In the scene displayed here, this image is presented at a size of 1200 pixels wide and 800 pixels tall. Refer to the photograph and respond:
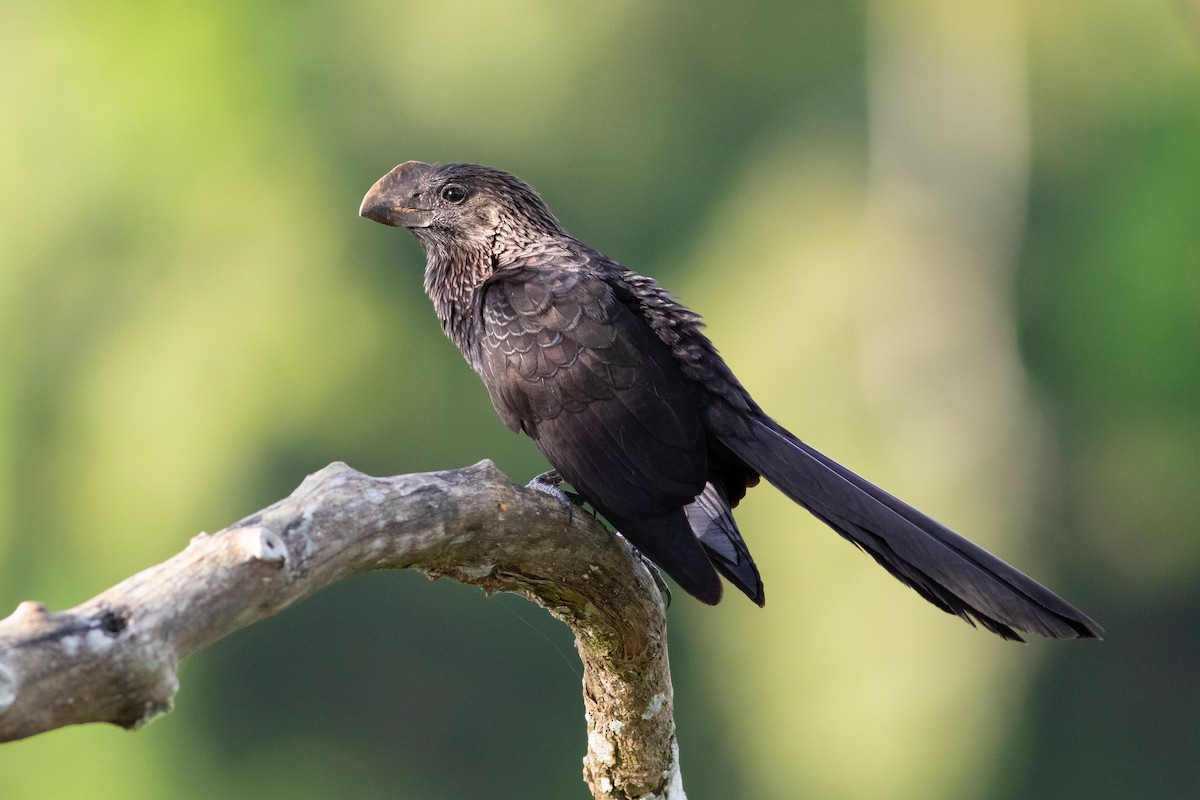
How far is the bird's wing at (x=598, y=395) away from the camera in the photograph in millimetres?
2746

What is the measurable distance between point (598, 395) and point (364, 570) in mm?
918

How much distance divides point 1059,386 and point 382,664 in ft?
18.3

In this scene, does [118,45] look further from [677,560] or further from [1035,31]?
[677,560]

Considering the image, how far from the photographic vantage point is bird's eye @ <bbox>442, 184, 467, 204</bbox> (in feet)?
11.1

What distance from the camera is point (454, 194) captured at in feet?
11.1

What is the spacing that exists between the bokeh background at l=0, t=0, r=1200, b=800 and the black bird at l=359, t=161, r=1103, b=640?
220 inches

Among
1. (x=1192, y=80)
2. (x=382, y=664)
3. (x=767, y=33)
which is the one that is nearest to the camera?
(x=1192, y=80)

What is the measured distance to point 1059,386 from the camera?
10.1 meters

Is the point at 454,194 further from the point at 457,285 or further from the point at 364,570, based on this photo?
the point at 364,570

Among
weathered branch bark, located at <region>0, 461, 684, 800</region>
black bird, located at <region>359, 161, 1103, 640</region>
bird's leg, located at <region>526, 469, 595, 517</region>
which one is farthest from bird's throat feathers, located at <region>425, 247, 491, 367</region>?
weathered branch bark, located at <region>0, 461, 684, 800</region>

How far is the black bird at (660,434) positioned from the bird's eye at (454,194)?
212 mm

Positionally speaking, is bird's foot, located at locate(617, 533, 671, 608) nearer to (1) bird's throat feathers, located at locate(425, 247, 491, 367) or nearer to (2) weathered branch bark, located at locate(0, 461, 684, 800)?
(2) weathered branch bark, located at locate(0, 461, 684, 800)

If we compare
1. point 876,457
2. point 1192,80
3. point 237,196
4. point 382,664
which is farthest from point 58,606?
point 1192,80

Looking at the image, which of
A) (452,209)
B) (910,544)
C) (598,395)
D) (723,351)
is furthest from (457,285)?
(723,351)
